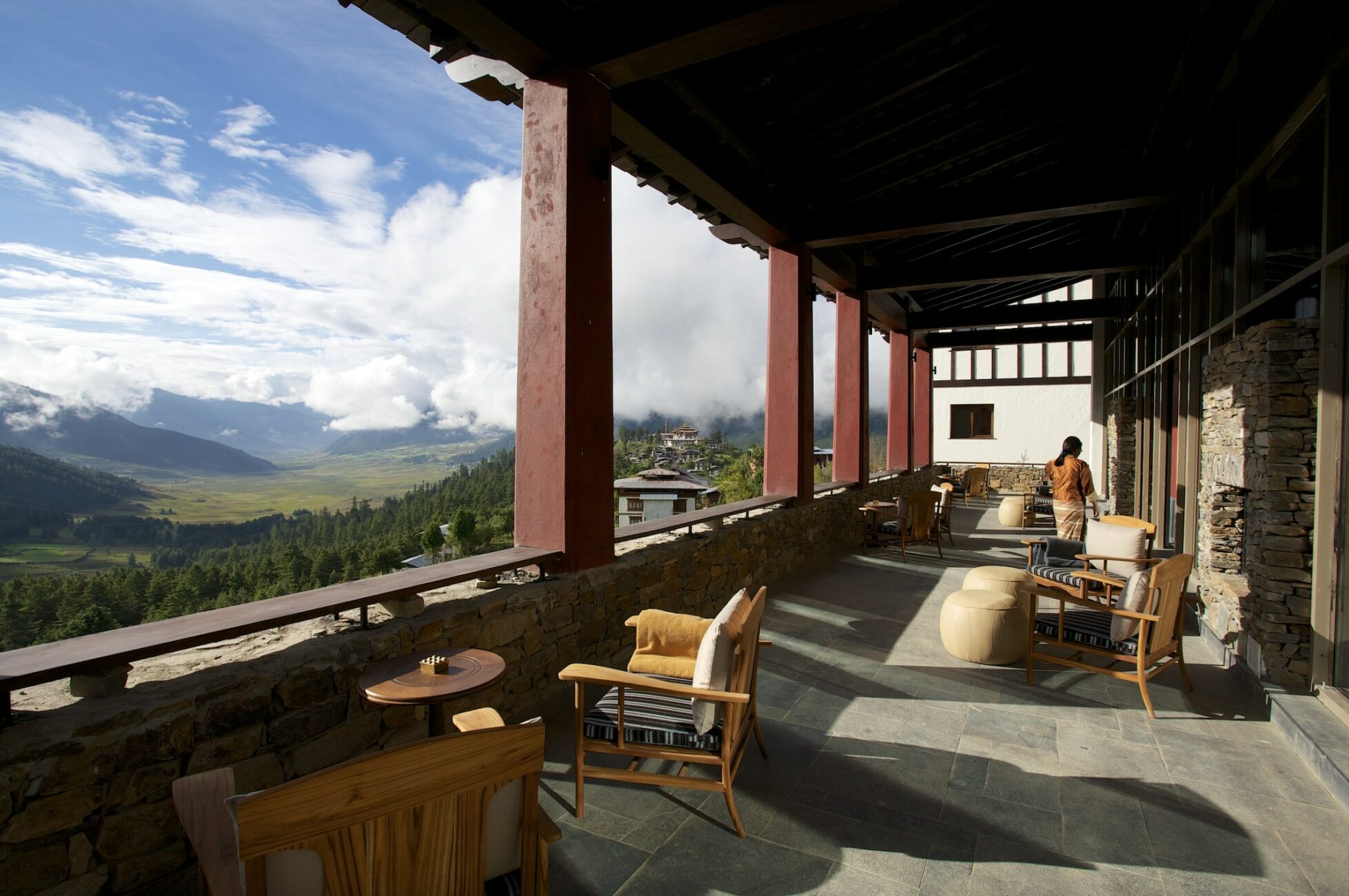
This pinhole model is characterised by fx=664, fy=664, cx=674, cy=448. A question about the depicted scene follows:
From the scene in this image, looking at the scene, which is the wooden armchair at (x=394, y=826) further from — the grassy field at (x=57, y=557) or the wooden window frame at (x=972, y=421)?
the wooden window frame at (x=972, y=421)

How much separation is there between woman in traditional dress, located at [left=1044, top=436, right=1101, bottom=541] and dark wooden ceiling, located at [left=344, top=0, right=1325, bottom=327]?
2322mm

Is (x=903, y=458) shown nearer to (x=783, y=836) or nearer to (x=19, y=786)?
(x=783, y=836)

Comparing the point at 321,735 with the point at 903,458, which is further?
the point at 903,458

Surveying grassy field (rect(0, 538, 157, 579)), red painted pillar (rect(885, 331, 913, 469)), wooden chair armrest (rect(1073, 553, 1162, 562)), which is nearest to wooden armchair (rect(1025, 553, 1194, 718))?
wooden chair armrest (rect(1073, 553, 1162, 562))

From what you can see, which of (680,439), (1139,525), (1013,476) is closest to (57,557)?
(1139,525)

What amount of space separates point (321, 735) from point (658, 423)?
7917 cm

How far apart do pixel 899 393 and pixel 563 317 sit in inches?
391

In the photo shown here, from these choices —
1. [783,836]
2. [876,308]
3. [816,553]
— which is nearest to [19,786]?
[783,836]

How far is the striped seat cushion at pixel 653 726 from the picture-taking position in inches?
A: 88.3

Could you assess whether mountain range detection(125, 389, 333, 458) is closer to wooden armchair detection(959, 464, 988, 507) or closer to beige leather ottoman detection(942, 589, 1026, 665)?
wooden armchair detection(959, 464, 988, 507)

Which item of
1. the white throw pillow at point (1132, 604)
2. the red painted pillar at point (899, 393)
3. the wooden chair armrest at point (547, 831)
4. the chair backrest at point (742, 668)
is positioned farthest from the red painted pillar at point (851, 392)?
the wooden chair armrest at point (547, 831)

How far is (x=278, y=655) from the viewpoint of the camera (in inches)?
88.8

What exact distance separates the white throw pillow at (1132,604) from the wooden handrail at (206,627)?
10.1ft

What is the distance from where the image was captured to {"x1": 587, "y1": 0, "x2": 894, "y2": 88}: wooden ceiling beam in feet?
9.84
